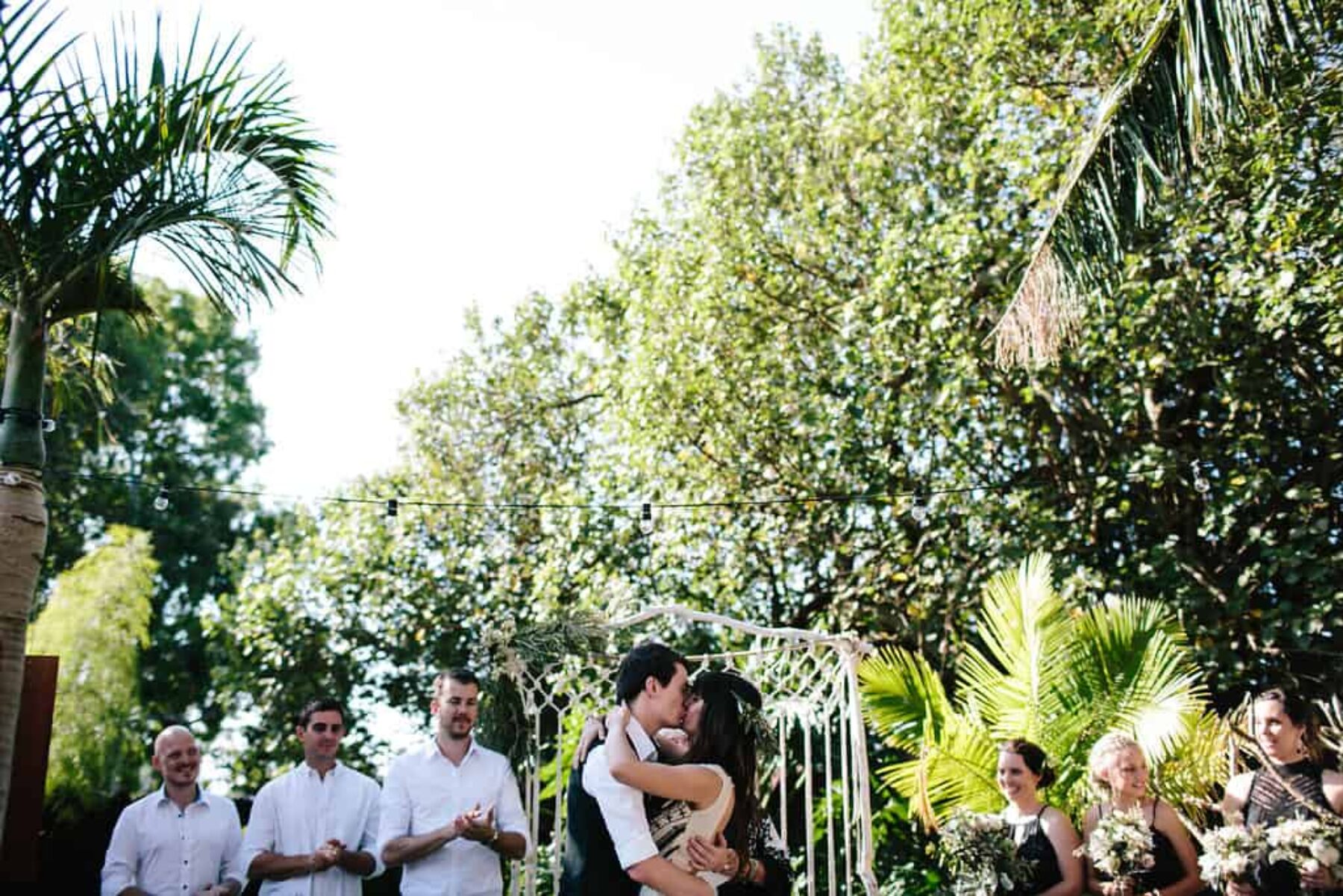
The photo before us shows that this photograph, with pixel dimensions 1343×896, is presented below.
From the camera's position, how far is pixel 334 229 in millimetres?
5758

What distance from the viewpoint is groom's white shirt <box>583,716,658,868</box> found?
10.4 ft

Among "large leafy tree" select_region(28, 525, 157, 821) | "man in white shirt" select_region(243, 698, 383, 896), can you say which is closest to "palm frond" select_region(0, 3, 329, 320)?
"man in white shirt" select_region(243, 698, 383, 896)

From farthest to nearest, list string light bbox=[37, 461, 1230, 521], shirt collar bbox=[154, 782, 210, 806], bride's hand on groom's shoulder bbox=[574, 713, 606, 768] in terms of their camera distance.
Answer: string light bbox=[37, 461, 1230, 521]
shirt collar bbox=[154, 782, 210, 806]
bride's hand on groom's shoulder bbox=[574, 713, 606, 768]

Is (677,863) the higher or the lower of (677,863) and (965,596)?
the lower

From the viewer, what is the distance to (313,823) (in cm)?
530

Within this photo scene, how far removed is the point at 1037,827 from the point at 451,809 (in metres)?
2.44

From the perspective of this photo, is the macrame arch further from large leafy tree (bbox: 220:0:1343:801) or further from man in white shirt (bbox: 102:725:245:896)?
man in white shirt (bbox: 102:725:245:896)

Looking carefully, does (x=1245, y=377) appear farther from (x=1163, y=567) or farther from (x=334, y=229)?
(x=334, y=229)

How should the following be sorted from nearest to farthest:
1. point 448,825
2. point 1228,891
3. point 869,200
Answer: point 1228,891 < point 448,825 < point 869,200

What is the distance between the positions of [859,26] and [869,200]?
1.97m

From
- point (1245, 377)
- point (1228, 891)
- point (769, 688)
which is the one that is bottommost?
point (1228, 891)

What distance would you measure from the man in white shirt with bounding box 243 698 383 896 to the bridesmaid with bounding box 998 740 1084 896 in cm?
268

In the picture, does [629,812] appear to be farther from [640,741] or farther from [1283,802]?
[1283,802]

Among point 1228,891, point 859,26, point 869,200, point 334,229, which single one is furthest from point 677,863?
point 859,26
